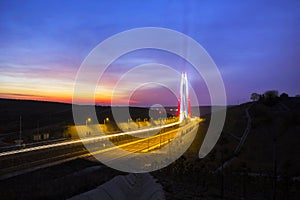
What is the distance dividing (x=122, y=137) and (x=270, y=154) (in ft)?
106

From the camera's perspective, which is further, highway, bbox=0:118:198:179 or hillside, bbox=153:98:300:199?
highway, bbox=0:118:198:179

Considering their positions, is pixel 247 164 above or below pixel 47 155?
below

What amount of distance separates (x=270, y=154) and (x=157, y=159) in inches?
748

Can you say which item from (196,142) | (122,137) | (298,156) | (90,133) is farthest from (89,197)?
(90,133)

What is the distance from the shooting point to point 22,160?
37.2 m

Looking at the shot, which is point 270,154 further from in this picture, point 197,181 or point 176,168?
point 197,181

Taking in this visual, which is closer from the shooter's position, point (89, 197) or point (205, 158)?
point (89, 197)

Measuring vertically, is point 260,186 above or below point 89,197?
below

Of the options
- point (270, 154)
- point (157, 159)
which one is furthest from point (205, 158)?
point (270, 154)

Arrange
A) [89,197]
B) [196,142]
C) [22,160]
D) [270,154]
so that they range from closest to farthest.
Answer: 1. [89,197]
2. [22,160]
3. [270,154]
4. [196,142]

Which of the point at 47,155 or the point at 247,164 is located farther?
the point at 247,164

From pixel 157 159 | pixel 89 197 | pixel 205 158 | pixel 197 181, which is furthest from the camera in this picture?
pixel 205 158

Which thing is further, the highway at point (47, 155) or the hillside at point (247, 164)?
the highway at point (47, 155)

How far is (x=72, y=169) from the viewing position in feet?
111
